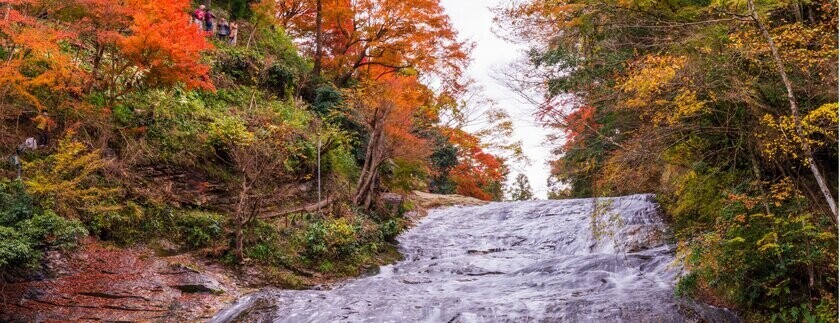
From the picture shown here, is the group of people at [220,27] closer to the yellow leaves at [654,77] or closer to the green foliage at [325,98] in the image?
the green foliage at [325,98]

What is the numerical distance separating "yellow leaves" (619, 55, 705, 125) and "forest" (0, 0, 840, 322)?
5 cm

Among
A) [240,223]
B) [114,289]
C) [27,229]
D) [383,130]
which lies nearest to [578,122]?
[383,130]

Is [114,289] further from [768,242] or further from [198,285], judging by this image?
[768,242]

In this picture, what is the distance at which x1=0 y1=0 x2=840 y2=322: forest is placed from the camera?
803 centimetres

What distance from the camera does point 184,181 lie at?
12531mm

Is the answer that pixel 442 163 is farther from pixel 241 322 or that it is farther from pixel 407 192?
pixel 241 322

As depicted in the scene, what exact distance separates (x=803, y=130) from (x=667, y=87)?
1.96m

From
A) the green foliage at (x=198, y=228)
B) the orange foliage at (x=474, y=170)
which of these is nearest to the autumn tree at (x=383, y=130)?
the green foliage at (x=198, y=228)

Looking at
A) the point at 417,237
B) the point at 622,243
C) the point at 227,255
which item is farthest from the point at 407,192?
the point at 227,255

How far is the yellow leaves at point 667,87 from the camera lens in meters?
8.05

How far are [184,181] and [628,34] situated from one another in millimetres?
10344

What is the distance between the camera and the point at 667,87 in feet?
28.4

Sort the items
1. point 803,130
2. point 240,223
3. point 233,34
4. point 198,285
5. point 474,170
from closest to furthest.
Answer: point 803,130
point 198,285
point 240,223
point 233,34
point 474,170

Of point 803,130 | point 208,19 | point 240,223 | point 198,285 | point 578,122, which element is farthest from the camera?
point 208,19
